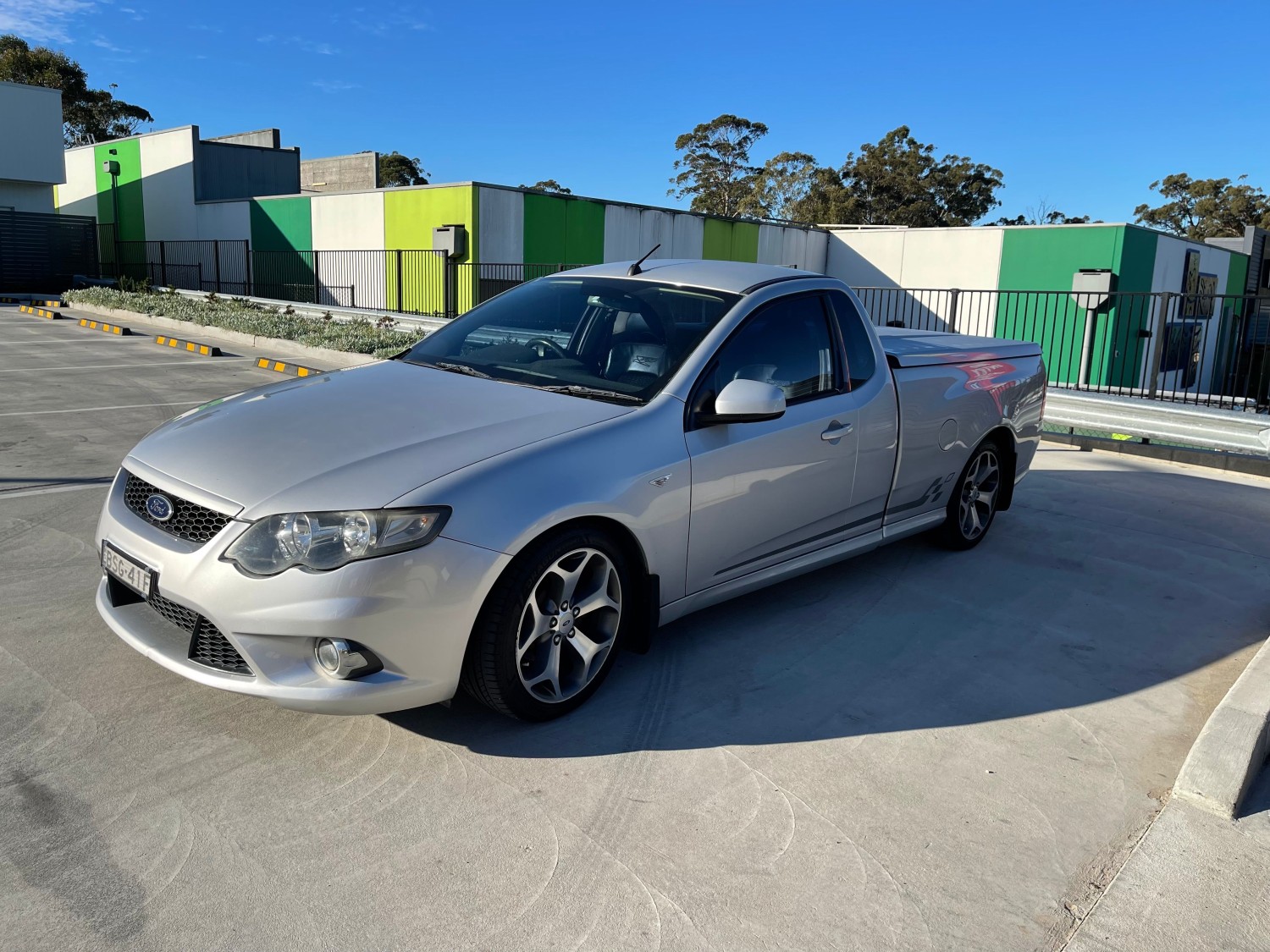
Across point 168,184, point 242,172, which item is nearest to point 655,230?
point 242,172

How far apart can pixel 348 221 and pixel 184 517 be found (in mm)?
28948

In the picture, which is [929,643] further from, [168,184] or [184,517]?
[168,184]

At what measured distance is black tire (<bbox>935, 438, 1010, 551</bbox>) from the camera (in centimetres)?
595

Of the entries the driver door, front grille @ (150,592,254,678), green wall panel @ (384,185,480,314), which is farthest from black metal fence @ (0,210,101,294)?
front grille @ (150,592,254,678)

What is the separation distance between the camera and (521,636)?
347cm

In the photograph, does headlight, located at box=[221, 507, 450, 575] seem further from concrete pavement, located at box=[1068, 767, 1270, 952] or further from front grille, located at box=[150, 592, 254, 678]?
concrete pavement, located at box=[1068, 767, 1270, 952]

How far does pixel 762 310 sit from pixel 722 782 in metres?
2.20

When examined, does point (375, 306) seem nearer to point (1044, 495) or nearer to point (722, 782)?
point (1044, 495)

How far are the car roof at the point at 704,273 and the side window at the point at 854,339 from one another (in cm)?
22

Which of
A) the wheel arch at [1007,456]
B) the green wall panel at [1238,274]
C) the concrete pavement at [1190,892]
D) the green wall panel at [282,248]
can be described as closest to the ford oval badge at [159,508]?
the concrete pavement at [1190,892]

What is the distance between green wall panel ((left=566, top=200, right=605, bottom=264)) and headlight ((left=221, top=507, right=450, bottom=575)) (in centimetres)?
2677

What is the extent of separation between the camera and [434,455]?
11.1 feet

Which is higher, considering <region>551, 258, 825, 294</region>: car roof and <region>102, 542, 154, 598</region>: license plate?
<region>551, 258, 825, 294</region>: car roof

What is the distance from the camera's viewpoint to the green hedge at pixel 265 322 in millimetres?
15781
